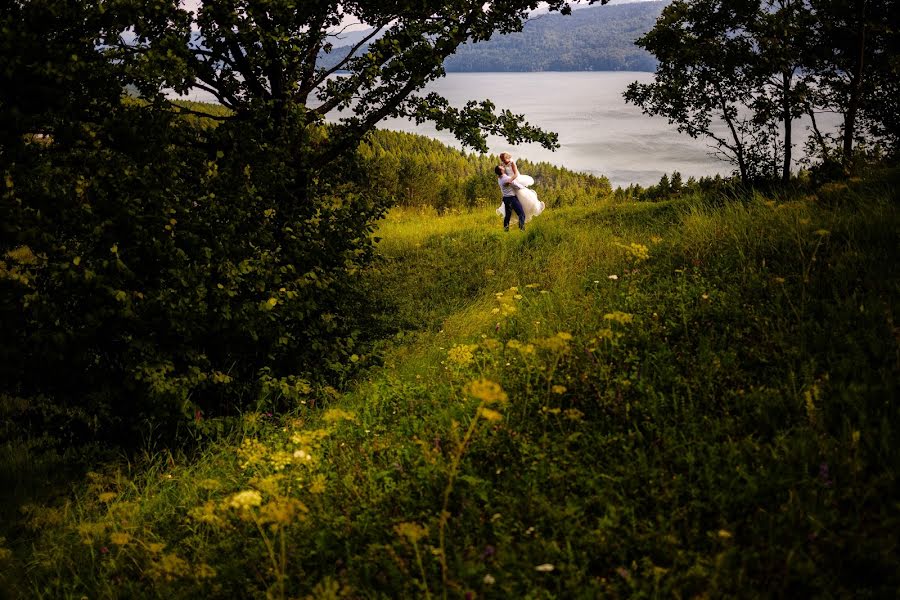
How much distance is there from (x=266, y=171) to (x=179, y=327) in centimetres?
212

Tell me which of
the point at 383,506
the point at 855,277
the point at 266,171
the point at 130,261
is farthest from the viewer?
the point at 266,171

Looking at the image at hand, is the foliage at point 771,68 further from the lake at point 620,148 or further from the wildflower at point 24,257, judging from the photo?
the wildflower at point 24,257

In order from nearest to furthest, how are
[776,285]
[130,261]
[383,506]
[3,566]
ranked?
[383,506] → [3,566] → [776,285] → [130,261]

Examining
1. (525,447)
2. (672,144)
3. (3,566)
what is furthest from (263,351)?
(672,144)

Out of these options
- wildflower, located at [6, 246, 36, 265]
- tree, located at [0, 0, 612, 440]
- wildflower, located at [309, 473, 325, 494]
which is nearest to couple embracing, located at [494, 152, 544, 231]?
tree, located at [0, 0, 612, 440]

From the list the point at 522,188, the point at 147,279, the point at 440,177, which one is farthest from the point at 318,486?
the point at 440,177

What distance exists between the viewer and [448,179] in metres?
40.8

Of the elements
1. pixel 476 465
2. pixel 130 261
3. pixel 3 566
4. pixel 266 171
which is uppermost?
pixel 266 171

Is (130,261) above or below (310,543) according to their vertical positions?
above

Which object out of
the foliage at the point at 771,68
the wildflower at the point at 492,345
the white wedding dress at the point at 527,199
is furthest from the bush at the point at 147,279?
the foliage at the point at 771,68

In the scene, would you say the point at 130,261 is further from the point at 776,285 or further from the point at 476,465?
the point at 776,285

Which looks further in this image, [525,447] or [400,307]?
[400,307]

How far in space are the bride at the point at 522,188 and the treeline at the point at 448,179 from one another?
142 inches

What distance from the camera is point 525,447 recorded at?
314 cm
